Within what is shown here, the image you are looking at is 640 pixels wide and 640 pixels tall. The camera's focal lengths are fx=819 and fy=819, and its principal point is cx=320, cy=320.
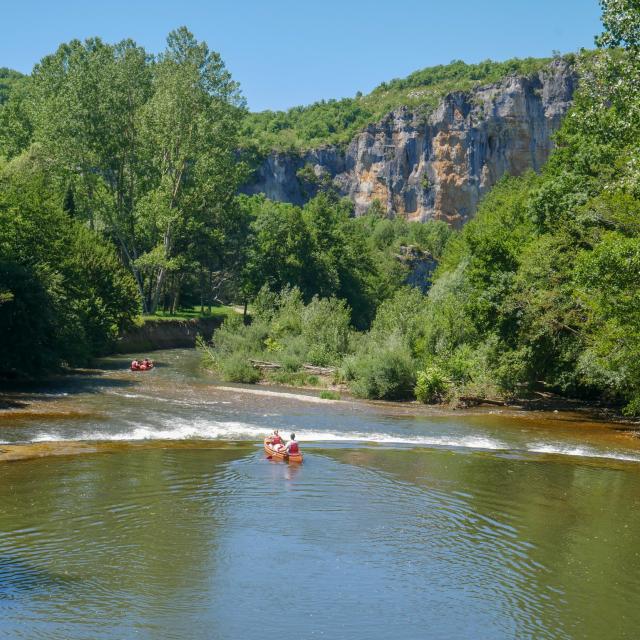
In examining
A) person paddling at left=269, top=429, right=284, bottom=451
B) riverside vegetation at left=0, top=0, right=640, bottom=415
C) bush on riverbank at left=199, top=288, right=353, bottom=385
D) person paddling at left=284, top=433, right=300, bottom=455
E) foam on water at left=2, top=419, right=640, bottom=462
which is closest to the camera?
person paddling at left=284, top=433, right=300, bottom=455

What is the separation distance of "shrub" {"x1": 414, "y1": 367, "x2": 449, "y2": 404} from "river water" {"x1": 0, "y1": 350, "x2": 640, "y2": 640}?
295 inches

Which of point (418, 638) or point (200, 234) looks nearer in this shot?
point (418, 638)

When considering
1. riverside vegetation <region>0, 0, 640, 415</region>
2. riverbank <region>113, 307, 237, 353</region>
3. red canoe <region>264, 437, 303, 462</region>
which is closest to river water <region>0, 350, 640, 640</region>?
red canoe <region>264, 437, 303, 462</region>

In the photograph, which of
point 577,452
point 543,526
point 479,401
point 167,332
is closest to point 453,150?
point 167,332

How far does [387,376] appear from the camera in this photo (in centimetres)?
3847

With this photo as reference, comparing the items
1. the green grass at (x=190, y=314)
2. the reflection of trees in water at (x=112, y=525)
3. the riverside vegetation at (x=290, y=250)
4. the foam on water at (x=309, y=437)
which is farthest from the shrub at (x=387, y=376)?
the green grass at (x=190, y=314)

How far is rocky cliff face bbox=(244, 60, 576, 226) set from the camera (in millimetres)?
165750

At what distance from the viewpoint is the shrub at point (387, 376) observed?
3847 centimetres

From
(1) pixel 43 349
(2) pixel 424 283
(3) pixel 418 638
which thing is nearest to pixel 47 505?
(3) pixel 418 638

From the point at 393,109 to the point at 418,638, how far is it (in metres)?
178

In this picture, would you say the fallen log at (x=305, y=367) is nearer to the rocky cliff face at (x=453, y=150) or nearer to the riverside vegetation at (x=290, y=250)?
the riverside vegetation at (x=290, y=250)

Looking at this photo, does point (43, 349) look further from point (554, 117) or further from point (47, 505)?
point (554, 117)

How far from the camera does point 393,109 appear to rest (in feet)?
598

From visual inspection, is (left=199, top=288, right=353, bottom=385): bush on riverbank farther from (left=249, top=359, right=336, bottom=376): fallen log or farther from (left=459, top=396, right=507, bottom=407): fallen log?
(left=459, top=396, right=507, bottom=407): fallen log
